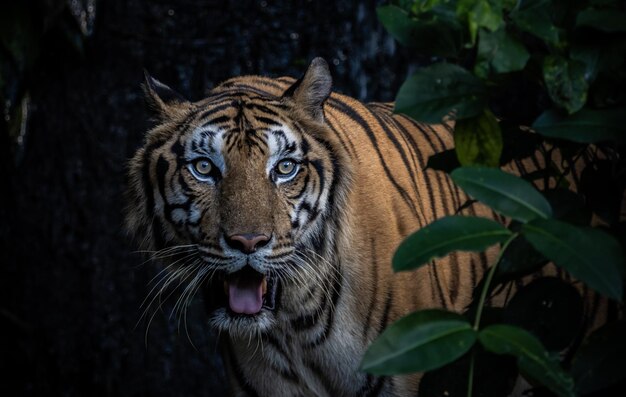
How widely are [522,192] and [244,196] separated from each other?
41.8 inches

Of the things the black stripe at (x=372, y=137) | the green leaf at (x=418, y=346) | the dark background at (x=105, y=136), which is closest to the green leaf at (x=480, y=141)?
the green leaf at (x=418, y=346)

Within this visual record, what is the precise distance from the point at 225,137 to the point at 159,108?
254 millimetres

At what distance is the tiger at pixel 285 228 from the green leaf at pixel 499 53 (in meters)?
0.95

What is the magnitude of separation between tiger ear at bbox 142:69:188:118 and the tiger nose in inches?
19.1

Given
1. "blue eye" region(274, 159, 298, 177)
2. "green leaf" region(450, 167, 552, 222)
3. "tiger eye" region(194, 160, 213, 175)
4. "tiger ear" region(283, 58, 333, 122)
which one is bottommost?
"green leaf" region(450, 167, 552, 222)

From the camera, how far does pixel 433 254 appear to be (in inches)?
56.1

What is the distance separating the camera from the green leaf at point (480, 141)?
5.80ft

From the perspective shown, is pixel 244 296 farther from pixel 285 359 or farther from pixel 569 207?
pixel 569 207

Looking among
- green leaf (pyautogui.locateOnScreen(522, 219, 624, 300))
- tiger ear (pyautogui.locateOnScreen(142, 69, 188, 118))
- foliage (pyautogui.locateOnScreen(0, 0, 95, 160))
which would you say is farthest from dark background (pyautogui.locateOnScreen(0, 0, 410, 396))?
green leaf (pyautogui.locateOnScreen(522, 219, 624, 300))

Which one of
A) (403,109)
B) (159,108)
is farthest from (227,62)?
(403,109)

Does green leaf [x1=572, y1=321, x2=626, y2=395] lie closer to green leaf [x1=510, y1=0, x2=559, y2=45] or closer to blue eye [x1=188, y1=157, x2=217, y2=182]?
green leaf [x1=510, y1=0, x2=559, y2=45]

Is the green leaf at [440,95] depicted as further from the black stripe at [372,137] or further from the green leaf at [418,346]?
the black stripe at [372,137]

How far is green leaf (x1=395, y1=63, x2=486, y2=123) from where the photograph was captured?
168cm

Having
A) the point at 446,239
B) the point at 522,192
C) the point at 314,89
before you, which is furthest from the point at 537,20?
the point at 314,89
